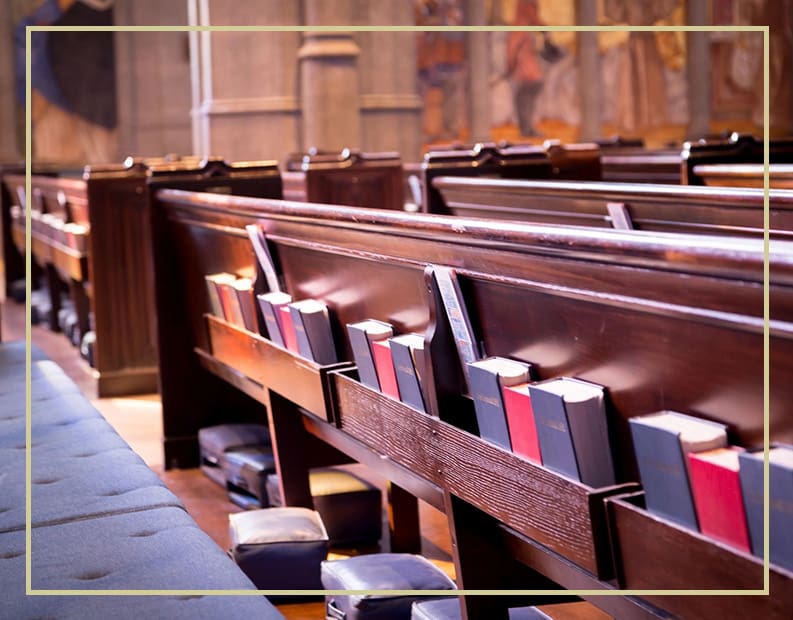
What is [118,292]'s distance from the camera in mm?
5969

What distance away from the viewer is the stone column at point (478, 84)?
547 inches

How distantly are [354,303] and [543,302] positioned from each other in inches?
39.0

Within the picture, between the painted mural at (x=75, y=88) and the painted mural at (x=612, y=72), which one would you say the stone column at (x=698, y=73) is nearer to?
the painted mural at (x=612, y=72)

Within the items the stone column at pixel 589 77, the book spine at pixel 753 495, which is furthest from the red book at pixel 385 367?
the stone column at pixel 589 77

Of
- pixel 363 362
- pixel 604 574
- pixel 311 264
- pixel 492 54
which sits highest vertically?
pixel 492 54

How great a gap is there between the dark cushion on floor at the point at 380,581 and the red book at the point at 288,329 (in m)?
0.71

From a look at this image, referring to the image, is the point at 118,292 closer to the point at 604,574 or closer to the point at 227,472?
the point at 227,472

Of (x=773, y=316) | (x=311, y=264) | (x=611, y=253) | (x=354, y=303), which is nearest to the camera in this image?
(x=773, y=316)

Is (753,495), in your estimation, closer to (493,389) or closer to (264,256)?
(493,389)

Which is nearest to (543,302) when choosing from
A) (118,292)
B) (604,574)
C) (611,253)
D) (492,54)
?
(611,253)

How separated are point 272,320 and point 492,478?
143 cm

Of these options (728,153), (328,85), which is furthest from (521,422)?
(328,85)

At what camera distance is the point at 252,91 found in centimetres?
1028

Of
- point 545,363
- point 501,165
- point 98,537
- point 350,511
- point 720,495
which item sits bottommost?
point 350,511
